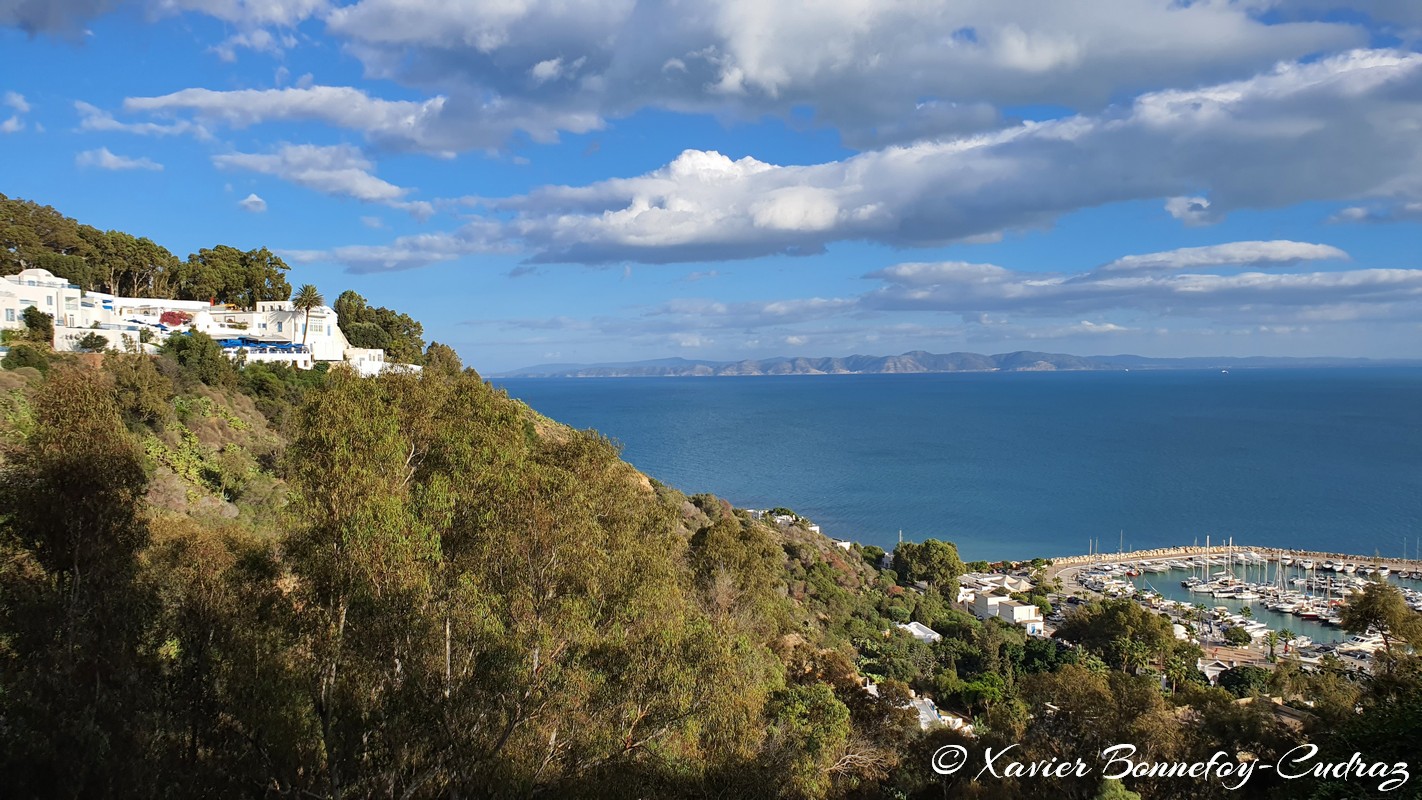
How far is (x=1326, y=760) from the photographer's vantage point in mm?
10391

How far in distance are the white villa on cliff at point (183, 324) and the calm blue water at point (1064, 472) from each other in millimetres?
12501

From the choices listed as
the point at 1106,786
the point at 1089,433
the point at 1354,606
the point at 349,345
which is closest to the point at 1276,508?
the point at 1089,433

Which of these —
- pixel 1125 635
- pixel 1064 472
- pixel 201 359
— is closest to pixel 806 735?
pixel 1125 635

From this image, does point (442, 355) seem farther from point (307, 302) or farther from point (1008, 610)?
point (1008, 610)

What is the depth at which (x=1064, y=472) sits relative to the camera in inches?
3558

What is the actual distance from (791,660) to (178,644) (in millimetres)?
13120

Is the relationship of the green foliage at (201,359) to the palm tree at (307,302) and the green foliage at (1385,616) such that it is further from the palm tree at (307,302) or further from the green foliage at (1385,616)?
the green foliage at (1385,616)

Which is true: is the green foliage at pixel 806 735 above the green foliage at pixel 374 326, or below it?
below

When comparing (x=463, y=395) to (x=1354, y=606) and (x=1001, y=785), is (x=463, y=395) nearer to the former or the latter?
(x=1001, y=785)

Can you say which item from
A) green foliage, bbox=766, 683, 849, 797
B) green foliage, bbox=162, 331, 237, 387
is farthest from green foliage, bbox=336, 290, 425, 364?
green foliage, bbox=766, 683, 849, 797

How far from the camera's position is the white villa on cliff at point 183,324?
1116 inches

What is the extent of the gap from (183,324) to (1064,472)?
87.8 meters

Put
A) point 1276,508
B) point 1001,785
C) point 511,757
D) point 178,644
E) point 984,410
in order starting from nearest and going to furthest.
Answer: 1. point 511,757
2. point 178,644
3. point 1001,785
4. point 1276,508
5. point 984,410

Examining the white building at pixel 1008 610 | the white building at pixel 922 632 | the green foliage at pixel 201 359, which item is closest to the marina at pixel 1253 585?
the white building at pixel 1008 610
